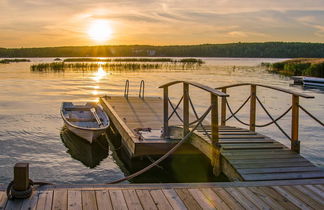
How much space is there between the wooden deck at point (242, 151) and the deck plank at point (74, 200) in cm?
272

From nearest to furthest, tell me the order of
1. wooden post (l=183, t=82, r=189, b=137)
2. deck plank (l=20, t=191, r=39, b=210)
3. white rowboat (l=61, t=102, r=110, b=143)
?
deck plank (l=20, t=191, r=39, b=210) → wooden post (l=183, t=82, r=189, b=137) → white rowboat (l=61, t=102, r=110, b=143)

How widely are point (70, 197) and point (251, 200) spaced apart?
2400 mm

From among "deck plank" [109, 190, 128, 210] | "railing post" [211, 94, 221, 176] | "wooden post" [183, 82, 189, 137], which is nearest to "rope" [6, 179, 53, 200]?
"deck plank" [109, 190, 128, 210]

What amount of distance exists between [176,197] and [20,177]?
2.04m

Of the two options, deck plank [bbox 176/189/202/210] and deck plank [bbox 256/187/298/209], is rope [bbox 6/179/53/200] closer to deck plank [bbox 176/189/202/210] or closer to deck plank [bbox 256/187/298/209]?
deck plank [bbox 176/189/202/210]

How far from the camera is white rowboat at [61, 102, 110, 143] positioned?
1235cm

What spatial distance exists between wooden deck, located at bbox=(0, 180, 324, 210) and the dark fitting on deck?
0.07 m

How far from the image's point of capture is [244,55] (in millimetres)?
169625

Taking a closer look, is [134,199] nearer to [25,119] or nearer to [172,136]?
[172,136]

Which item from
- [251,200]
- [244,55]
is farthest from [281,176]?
[244,55]

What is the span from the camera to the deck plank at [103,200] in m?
4.99

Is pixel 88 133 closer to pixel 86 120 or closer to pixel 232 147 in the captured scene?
pixel 86 120

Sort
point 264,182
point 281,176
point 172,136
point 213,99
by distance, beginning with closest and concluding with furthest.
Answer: point 264,182, point 281,176, point 213,99, point 172,136

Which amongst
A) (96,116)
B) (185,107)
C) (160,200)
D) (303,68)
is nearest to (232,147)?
(185,107)
